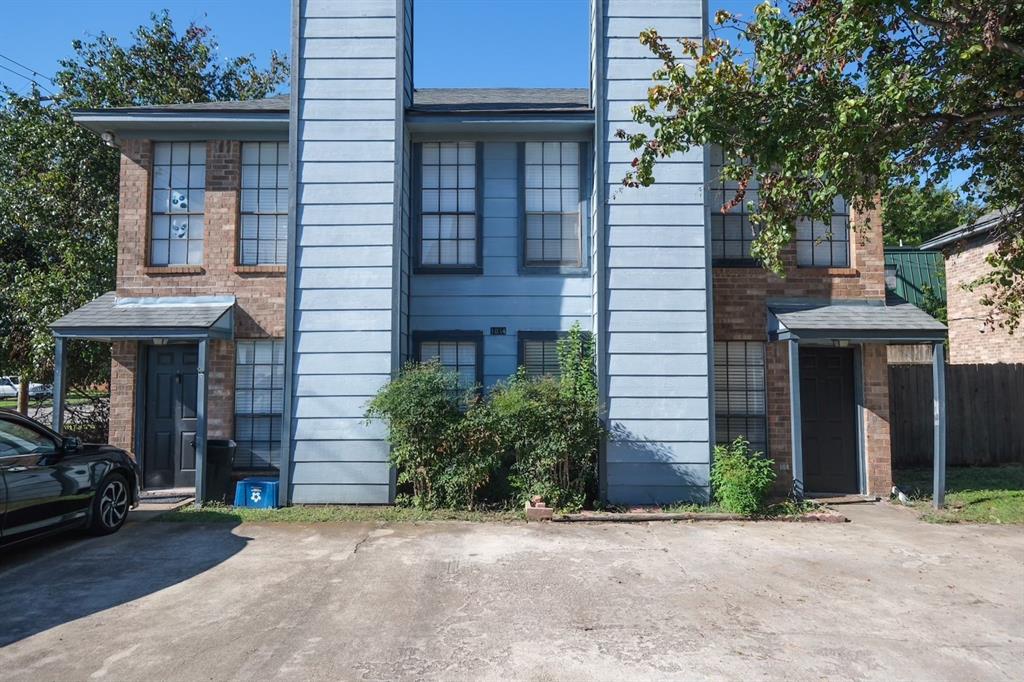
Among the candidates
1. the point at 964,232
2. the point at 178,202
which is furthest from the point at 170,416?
the point at 964,232

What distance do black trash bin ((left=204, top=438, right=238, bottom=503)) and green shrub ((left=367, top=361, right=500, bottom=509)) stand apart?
230 cm

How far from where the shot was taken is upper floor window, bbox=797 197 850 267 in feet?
31.5

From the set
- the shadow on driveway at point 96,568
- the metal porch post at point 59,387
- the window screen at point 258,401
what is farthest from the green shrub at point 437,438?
the metal porch post at point 59,387

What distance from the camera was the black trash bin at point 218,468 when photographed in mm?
8781

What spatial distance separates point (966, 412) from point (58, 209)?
60.0ft

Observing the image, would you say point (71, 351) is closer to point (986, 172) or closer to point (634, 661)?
point (634, 661)

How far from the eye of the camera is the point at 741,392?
941cm

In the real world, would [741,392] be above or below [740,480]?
above

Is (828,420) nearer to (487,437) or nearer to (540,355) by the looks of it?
(540,355)

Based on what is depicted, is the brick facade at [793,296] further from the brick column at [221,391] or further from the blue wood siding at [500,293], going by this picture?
the brick column at [221,391]

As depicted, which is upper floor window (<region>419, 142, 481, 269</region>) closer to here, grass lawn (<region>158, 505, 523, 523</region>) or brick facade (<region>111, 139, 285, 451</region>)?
brick facade (<region>111, 139, 285, 451</region>)

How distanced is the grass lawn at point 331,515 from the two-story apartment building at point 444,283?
387 millimetres

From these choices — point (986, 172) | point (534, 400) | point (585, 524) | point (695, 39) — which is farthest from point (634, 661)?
point (695, 39)

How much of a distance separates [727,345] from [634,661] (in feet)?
20.3
